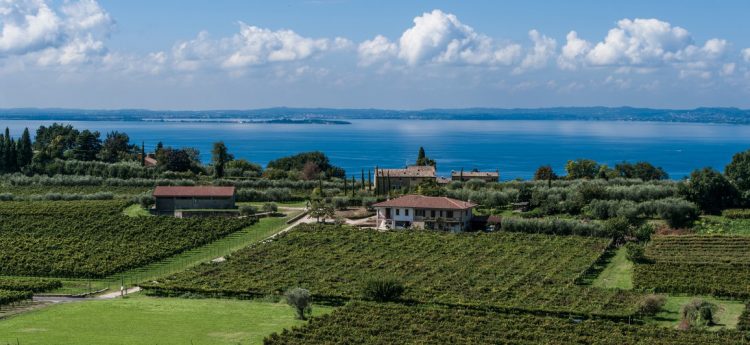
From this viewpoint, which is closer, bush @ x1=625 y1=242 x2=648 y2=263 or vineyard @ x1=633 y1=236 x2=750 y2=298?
vineyard @ x1=633 y1=236 x2=750 y2=298

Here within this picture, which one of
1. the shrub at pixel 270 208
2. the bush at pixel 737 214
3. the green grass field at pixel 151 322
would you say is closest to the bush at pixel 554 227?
the bush at pixel 737 214

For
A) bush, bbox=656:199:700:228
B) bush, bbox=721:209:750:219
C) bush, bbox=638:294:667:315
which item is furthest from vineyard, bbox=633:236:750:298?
bush, bbox=721:209:750:219

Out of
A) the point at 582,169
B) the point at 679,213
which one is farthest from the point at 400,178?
the point at 679,213

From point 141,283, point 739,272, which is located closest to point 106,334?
point 141,283

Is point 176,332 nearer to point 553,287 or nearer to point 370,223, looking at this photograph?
point 553,287

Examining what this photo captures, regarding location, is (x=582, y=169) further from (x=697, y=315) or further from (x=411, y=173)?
(x=697, y=315)

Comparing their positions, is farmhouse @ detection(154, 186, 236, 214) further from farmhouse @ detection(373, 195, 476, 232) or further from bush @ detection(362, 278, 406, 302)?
bush @ detection(362, 278, 406, 302)
